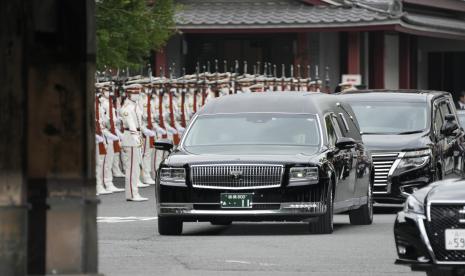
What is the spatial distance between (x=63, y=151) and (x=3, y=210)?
430 mm

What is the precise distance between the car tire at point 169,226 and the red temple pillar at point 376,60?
29.8 metres

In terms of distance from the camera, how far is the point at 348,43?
151ft

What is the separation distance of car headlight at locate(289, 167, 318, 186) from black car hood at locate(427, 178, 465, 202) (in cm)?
506

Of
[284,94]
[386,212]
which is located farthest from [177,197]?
[386,212]

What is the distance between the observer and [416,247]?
43.0ft

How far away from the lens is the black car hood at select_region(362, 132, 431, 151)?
76.5ft

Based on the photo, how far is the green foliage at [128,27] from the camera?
3178 centimetres

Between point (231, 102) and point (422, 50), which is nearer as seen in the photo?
point (231, 102)

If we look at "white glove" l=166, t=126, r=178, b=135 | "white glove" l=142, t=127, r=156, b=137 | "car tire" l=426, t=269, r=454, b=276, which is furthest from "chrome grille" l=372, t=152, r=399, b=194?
"white glove" l=166, t=126, r=178, b=135

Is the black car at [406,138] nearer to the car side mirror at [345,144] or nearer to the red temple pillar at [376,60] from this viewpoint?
the car side mirror at [345,144]

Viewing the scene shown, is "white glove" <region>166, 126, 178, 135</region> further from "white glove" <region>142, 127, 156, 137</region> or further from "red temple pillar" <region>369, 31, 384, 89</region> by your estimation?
"red temple pillar" <region>369, 31, 384, 89</region>

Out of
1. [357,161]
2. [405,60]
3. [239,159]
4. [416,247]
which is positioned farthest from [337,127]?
[405,60]

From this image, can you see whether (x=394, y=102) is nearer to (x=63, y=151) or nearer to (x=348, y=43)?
(x=63, y=151)

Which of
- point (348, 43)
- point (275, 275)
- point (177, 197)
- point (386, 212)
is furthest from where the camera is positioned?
point (348, 43)
